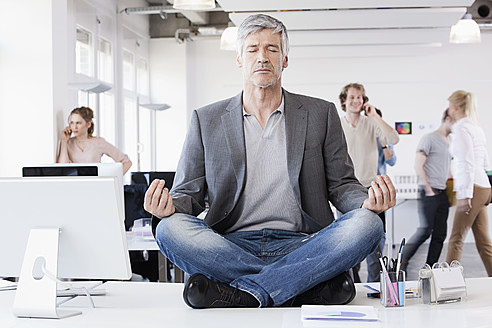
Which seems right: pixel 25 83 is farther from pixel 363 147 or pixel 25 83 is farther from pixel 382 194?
pixel 382 194

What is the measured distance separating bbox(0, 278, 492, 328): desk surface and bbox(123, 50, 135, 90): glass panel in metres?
8.37

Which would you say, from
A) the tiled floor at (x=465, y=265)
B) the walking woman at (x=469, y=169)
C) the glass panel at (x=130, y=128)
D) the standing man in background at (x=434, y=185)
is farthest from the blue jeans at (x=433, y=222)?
the glass panel at (x=130, y=128)

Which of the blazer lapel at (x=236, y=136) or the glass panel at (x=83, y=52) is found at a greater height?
the glass panel at (x=83, y=52)

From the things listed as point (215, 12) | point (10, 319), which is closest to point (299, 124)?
point (10, 319)

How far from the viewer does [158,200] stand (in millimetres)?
Result: 2359

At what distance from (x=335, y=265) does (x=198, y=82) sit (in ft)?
32.7

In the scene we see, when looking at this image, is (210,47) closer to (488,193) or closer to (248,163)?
(488,193)

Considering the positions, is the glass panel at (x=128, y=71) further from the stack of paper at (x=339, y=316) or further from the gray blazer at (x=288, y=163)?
the stack of paper at (x=339, y=316)

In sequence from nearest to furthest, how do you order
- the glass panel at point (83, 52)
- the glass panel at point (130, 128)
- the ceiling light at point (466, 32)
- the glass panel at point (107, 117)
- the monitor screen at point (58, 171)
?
the monitor screen at point (58, 171)
the ceiling light at point (466, 32)
the glass panel at point (83, 52)
the glass panel at point (107, 117)
the glass panel at point (130, 128)

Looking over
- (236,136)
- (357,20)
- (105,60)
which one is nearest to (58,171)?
(236,136)

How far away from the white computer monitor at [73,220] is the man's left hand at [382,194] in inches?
31.9

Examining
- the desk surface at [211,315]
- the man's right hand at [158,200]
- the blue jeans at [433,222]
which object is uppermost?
the man's right hand at [158,200]

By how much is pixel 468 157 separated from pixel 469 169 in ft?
0.38

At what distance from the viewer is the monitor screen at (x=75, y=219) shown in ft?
7.16
